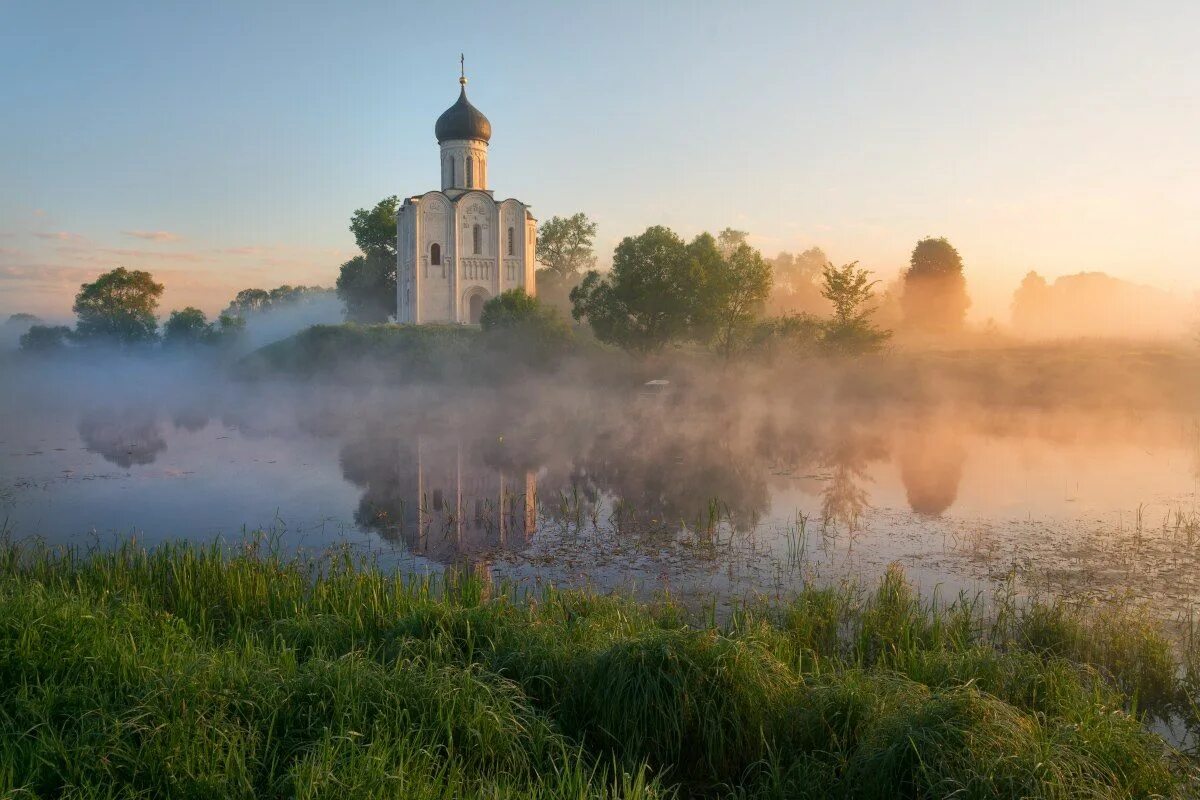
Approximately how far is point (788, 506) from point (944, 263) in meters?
37.9

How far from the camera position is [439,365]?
35.0 meters

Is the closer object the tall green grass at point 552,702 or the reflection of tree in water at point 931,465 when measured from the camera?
the tall green grass at point 552,702

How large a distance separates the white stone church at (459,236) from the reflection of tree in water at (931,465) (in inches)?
1014

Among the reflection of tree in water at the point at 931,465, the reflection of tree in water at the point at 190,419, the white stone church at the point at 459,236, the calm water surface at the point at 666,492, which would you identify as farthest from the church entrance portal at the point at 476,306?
the reflection of tree in water at the point at 931,465

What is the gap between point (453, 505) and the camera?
1282 cm

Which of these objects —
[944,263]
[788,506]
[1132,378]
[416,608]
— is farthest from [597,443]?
[944,263]

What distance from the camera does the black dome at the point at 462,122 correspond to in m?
40.9

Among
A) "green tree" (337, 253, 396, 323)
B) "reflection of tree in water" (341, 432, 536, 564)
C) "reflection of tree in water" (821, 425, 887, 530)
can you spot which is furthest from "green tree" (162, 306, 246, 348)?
"reflection of tree in water" (821, 425, 887, 530)

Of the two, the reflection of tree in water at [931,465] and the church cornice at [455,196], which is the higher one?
the church cornice at [455,196]

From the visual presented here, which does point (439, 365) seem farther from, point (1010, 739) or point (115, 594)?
point (1010, 739)

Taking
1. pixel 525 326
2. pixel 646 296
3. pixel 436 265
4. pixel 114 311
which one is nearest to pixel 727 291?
pixel 646 296

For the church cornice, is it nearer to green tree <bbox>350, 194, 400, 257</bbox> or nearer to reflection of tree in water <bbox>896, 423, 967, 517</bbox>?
green tree <bbox>350, 194, 400, 257</bbox>

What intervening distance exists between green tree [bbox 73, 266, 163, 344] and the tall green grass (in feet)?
169

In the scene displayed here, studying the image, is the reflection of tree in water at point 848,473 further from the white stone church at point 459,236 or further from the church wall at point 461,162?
the church wall at point 461,162
